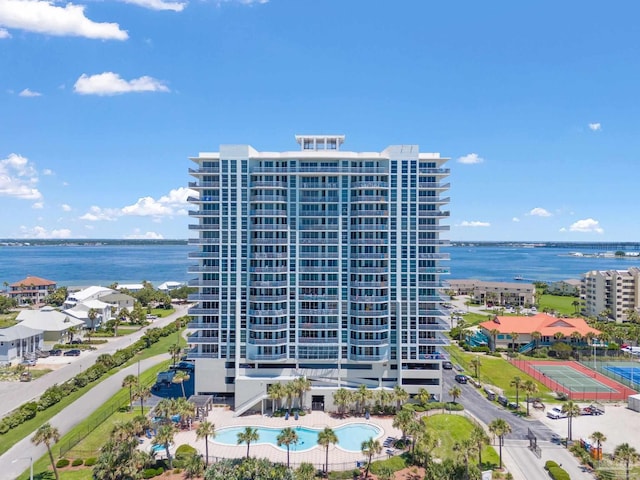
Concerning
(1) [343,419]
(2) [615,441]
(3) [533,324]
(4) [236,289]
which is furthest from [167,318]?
(2) [615,441]

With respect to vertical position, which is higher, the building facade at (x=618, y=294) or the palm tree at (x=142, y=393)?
the building facade at (x=618, y=294)

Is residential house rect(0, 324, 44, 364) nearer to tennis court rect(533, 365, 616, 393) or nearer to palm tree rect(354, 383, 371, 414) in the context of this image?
palm tree rect(354, 383, 371, 414)

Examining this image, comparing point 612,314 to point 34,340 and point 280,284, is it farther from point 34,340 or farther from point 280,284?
point 34,340

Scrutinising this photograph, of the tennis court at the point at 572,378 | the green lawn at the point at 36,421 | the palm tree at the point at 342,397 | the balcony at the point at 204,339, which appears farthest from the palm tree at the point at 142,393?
the tennis court at the point at 572,378

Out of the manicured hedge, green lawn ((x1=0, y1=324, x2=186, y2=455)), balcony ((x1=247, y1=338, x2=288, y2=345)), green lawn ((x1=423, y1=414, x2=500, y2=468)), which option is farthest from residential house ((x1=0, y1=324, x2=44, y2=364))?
green lawn ((x1=423, y1=414, x2=500, y2=468))

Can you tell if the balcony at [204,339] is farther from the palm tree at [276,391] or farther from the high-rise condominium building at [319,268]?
the palm tree at [276,391]

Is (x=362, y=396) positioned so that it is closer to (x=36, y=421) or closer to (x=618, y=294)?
(x=36, y=421)

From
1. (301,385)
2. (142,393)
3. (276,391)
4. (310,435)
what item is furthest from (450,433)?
(142,393)
